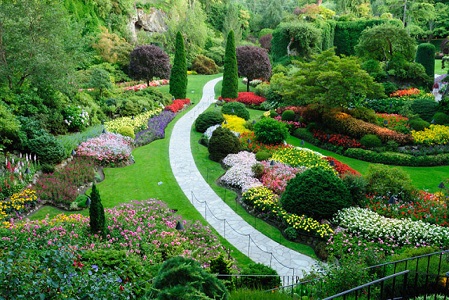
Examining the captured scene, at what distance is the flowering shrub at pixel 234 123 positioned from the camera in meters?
19.5

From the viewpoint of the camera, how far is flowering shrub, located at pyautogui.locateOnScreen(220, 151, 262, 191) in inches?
543

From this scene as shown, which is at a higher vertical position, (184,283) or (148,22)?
(148,22)

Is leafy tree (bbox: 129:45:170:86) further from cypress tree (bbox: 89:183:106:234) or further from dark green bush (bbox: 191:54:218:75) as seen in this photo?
cypress tree (bbox: 89:183:106:234)

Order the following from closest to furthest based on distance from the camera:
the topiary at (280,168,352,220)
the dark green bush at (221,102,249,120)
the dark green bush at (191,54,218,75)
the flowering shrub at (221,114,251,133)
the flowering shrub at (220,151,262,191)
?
the topiary at (280,168,352,220)
the flowering shrub at (220,151,262,191)
the flowering shrub at (221,114,251,133)
the dark green bush at (221,102,249,120)
the dark green bush at (191,54,218,75)

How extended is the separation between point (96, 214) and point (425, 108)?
1808cm

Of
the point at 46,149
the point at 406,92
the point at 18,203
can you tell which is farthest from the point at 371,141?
the point at 18,203

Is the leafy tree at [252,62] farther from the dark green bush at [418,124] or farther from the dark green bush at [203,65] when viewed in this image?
the dark green bush at [418,124]

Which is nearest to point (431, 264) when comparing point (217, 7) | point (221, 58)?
point (221, 58)

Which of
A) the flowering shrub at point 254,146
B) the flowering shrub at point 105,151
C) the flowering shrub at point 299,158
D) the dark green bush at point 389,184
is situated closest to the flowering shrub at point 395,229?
the dark green bush at point 389,184

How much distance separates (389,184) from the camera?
12273mm

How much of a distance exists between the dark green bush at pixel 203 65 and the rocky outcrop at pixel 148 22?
19.7ft

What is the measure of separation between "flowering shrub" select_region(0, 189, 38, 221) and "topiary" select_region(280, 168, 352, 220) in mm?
7704

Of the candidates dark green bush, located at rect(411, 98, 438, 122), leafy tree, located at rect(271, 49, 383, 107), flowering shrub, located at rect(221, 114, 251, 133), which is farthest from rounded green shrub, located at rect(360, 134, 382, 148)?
flowering shrub, located at rect(221, 114, 251, 133)

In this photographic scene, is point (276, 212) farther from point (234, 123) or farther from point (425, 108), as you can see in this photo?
point (425, 108)
